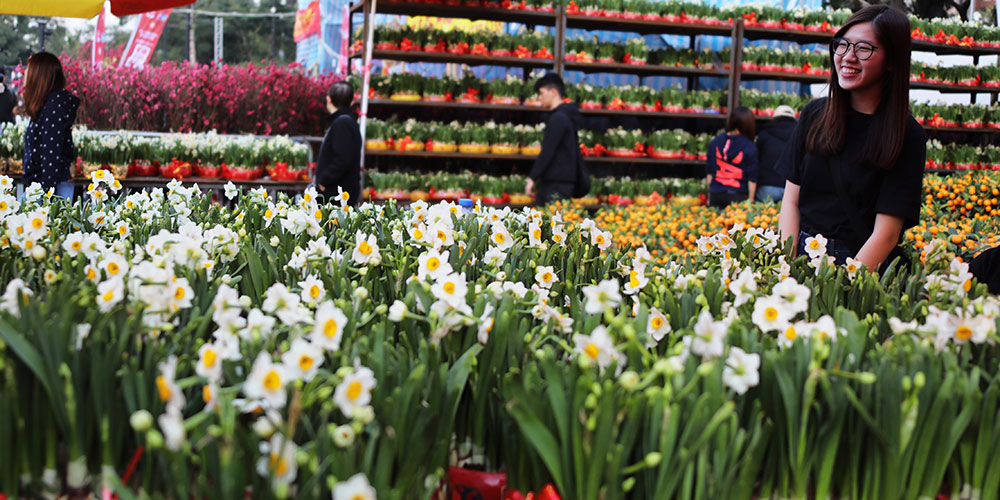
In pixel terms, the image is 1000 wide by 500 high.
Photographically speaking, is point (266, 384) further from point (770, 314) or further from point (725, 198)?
point (725, 198)

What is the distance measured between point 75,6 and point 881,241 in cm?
329

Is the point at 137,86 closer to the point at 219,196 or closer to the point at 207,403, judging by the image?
the point at 219,196

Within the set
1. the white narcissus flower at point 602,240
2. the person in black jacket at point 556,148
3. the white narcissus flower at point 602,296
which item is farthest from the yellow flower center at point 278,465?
the person in black jacket at point 556,148

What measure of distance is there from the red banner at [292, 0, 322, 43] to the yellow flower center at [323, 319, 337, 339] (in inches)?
520

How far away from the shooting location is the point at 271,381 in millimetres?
939

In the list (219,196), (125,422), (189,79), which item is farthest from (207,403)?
(189,79)

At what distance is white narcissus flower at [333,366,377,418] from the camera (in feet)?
3.16

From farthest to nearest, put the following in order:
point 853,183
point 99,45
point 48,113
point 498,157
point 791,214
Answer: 1. point 99,45
2. point 498,157
3. point 48,113
4. point 791,214
5. point 853,183

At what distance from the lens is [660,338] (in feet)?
4.42

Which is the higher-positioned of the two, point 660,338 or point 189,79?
point 189,79

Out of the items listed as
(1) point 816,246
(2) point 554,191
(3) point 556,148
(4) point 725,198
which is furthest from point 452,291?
(4) point 725,198

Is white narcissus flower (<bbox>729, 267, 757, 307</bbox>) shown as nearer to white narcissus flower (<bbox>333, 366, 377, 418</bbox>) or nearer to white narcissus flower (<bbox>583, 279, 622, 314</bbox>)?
white narcissus flower (<bbox>583, 279, 622, 314</bbox>)

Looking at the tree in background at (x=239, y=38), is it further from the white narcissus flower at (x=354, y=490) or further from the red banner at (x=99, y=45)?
the white narcissus flower at (x=354, y=490)

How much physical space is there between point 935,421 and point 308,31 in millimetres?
13826
